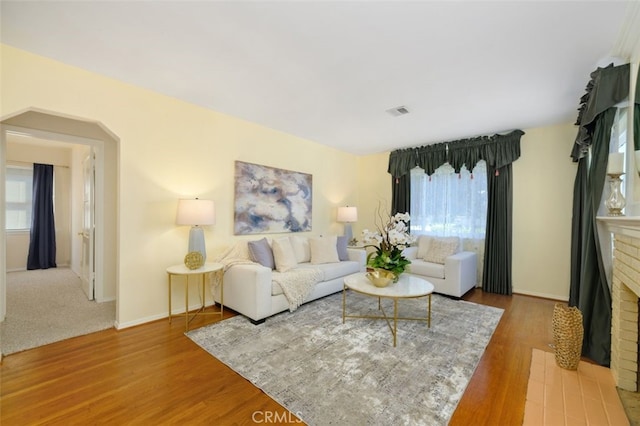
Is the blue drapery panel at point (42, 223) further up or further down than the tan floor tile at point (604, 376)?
further up

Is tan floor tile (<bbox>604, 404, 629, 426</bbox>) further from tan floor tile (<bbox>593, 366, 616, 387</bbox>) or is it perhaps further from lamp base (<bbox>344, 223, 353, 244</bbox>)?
lamp base (<bbox>344, 223, 353, 244</bbox>)

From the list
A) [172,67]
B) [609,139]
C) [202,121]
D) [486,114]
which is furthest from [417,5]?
[202,121]

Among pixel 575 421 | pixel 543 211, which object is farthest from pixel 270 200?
pixel 543 211

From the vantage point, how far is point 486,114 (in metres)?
3.43

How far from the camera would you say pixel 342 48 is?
2.10 meters

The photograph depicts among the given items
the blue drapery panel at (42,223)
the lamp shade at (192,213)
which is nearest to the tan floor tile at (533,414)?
the lamp shade at (192,213)

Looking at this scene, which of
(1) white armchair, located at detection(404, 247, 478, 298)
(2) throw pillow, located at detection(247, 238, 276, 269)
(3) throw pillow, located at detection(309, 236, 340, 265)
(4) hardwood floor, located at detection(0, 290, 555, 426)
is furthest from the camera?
(3) throw pillow, located at detection(309, 236, 340, 265)

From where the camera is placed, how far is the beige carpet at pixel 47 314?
2.47m

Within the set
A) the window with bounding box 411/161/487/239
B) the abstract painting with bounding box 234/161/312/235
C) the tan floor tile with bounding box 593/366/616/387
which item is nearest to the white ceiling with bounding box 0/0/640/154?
the abstract painting with bounding box 234/161/312/235

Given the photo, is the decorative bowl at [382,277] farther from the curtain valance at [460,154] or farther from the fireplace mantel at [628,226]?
the curtain valance at [460,154]

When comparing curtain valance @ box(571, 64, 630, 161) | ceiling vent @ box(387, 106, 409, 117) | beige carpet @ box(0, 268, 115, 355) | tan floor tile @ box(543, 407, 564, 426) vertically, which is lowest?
tan floor tile @ box(543, 407, 564, 426)

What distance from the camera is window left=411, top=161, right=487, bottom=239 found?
4387 millimetres

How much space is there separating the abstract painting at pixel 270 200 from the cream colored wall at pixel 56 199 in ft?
15.5

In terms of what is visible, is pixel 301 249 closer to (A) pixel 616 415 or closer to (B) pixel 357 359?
(B) pixel 357 359
